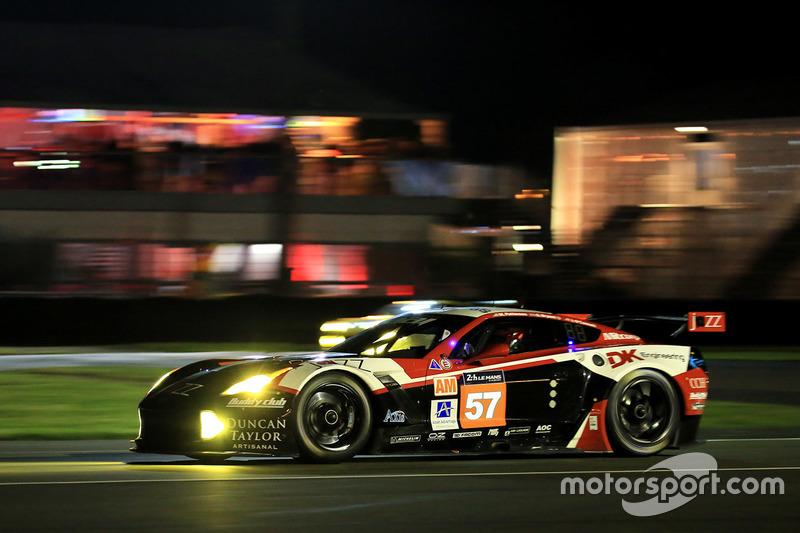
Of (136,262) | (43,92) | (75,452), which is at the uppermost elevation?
(43,92)

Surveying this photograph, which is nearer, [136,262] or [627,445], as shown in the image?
[627,445]

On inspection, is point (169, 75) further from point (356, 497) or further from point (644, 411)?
point (356, 497)

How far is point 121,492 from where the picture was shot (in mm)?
6668

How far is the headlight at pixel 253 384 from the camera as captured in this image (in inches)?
311

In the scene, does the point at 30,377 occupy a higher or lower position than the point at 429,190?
lower

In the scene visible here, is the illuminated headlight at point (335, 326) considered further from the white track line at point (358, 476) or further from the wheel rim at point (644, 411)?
the white track line at point (358, 476)

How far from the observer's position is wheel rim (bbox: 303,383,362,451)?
7930 millimetres

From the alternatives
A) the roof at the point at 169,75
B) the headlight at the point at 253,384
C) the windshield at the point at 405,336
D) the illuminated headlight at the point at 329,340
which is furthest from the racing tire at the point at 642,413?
the roof at the point at 169,75

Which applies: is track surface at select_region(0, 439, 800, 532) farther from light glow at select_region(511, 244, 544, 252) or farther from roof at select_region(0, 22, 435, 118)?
roof at select_region(0, 22, 435, 118)

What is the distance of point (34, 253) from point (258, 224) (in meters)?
5.96

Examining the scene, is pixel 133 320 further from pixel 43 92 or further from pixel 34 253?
pixel 43 92

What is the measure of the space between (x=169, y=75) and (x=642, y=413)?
23448mm

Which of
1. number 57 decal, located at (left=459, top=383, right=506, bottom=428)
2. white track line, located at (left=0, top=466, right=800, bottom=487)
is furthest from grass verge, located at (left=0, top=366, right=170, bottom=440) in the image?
number 57 decal, located at (left=459, top=383, right=506, bottom=428)

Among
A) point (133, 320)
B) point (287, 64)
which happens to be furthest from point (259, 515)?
point (287, 64)
